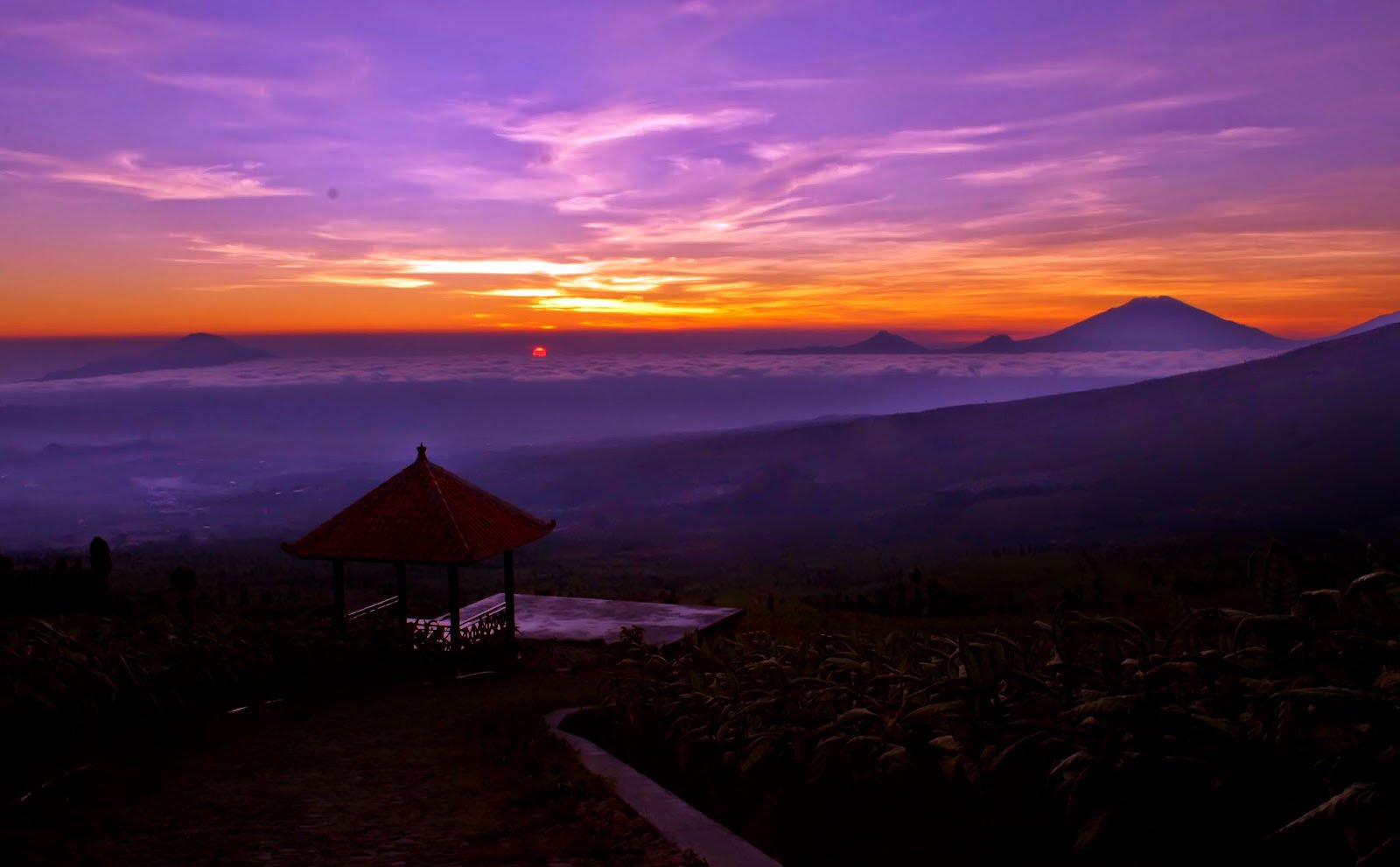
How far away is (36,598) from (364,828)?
789 inches

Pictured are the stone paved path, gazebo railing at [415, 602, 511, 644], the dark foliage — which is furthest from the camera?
gazebo railing at [415, 602, 511, 644]

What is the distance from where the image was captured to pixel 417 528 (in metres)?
16.4

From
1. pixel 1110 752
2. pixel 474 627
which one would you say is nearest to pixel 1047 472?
pixel 474 627

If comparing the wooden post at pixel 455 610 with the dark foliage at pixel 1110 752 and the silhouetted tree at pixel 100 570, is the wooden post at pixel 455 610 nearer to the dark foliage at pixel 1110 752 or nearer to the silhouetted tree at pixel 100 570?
the dark foliage at pixel 1110 752

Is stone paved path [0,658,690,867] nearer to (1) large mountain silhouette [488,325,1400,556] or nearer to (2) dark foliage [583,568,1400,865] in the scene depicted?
(2) dark foliage [583,568,1400,865]

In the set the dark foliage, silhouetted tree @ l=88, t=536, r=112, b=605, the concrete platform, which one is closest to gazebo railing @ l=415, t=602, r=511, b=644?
the concrete platform

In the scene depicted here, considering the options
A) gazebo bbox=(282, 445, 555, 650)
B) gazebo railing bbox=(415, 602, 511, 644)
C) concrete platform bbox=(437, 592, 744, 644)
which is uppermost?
gazebo bbox=(282, 445, 555, 650)

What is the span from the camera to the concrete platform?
1759 cm

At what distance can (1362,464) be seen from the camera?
101750mm

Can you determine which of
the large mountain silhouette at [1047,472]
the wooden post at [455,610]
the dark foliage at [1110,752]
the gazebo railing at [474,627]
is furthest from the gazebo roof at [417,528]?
the large mountain silhouette at [1047,472]

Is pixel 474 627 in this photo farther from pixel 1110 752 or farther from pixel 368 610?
pixel 1110 752

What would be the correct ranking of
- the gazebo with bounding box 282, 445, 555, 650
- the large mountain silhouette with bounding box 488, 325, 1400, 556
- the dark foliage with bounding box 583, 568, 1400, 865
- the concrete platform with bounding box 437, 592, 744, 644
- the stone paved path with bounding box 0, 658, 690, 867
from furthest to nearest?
1. the large mountain silhouette with bounding box 488, 325, 1400, 556
2. the concrete platform with bounding box 437, 592, 744, 644
3. the gazebo with bounding box 282, 445, 555, 650
4. the stone paved path with bounding box 0, 658, 690, 867
5. the dark foliage with bounding box 583, 568, 1400, 865

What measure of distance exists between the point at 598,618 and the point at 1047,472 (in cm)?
12294

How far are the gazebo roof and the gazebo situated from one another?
14 mm
